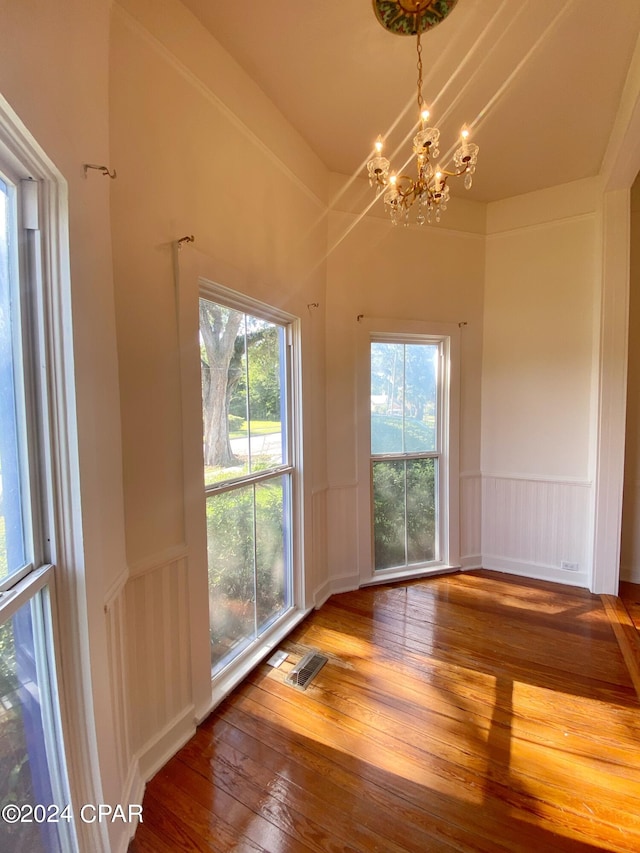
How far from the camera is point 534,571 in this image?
306 cm

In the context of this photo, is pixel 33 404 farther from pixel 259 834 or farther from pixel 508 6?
pixel 508 6

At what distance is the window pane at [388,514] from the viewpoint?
2.96 metres

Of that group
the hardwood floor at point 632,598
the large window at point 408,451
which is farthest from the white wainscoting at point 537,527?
the large window at point 408,451

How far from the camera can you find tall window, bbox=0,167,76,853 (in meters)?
0.84

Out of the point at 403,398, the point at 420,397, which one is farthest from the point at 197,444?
the point at 420,397

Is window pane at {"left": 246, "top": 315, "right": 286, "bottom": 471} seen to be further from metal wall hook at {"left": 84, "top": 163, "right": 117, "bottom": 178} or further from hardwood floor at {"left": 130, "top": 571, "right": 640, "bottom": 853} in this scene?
hardwood floor at {"left": 130, "top": 571, "right": 640, "bottom": 853}

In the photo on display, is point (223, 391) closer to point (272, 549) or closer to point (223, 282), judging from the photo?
point (223, 282)

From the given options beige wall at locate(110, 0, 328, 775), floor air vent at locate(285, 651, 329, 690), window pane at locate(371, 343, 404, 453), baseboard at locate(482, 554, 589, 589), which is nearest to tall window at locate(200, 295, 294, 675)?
beige wall at locate(110, 0, 328, 775)

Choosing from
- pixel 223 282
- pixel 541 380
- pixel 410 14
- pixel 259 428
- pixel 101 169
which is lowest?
pixel 259 428

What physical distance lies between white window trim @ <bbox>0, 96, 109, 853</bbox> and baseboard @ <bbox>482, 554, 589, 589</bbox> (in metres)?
3.10

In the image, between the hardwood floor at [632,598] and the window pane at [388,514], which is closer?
the hardwood floor at [632,598]

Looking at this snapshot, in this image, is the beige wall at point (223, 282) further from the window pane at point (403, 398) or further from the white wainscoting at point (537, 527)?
the window pane at point (403, 398)

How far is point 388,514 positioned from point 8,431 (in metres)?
2.61

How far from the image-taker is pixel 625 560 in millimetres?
2979
